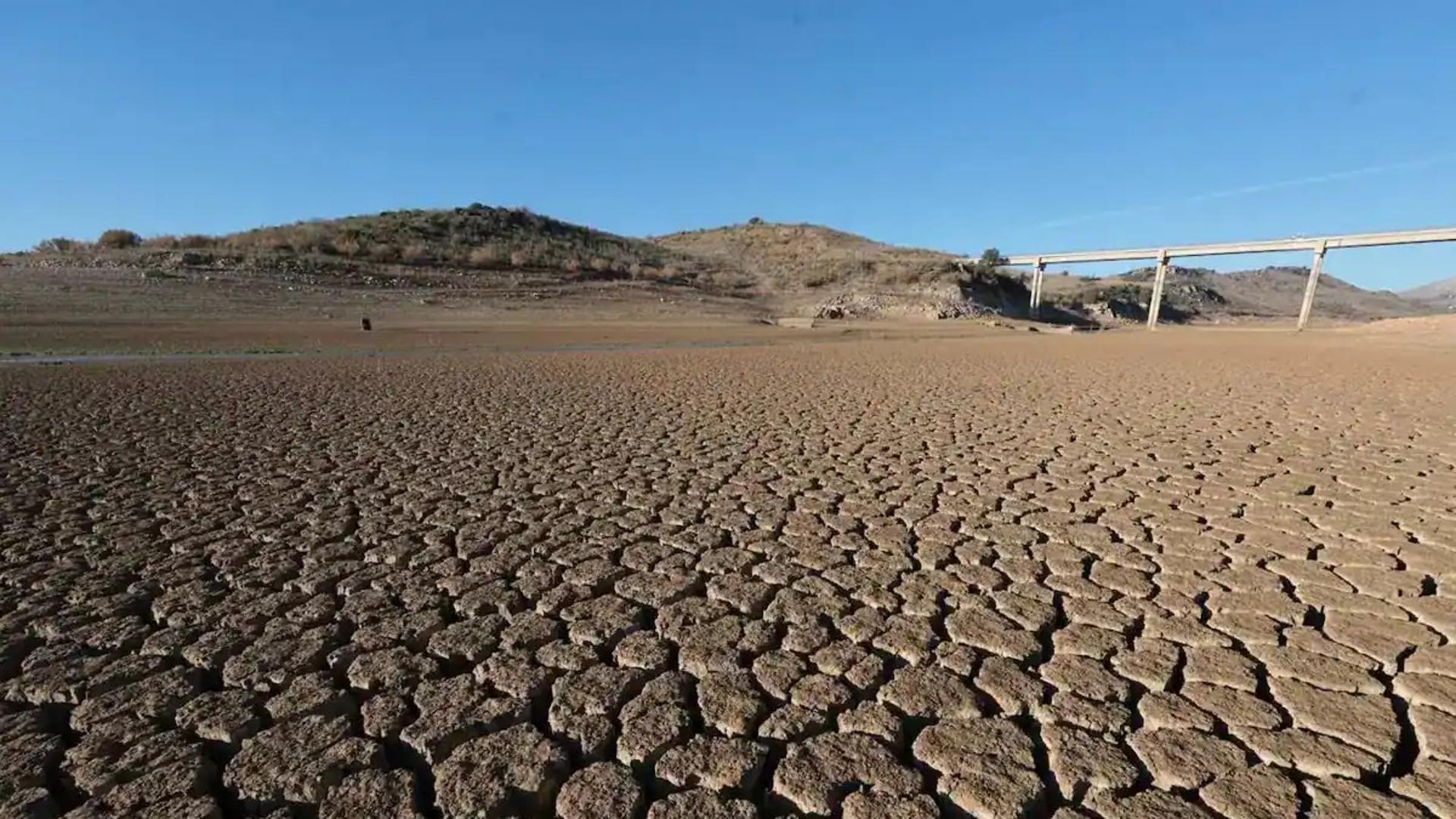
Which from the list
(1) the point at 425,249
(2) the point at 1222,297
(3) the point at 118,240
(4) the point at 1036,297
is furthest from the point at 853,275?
(2) the point at 1222,297

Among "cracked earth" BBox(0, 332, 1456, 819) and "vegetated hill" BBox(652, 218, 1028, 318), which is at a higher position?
"vegetated hill" BBox(652, 218, 1028, 318)

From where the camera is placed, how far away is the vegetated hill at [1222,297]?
55469mm

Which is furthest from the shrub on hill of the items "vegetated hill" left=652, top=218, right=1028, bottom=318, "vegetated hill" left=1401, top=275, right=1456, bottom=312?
"vegetated hill" left=1401, top=275, right=1456, bottom=312

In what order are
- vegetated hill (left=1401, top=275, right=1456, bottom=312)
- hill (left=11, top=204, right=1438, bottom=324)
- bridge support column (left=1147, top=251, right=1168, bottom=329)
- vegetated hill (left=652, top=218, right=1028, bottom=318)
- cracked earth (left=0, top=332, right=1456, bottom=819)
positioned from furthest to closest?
1. vegetated hill (left=1401, top=275, right=1456, bottom=312)
2. bridge support column (left=1147, top=251, right=1168, bottom=329)
3. vegetated hill (left=652, top=218, right=1028, bottom=318)
4. hill (left=11, top=204, right=1438, bottom=324)
5. cracked earth (left=0, top=332, right=1456, bottom=819)

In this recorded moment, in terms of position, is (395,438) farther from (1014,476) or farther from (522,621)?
(1014,476)

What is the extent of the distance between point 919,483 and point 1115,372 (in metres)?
9.16

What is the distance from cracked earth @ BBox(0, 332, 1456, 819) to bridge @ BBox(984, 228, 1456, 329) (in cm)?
4077

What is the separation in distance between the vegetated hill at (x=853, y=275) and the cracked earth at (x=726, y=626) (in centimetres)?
2930

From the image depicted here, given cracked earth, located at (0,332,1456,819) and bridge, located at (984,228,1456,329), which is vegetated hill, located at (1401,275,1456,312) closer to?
bridge, located at (984,228,1456,329)

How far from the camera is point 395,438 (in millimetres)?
6113

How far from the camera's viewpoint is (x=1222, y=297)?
73750 millimetres

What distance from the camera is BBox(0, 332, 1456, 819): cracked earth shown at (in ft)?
6.03

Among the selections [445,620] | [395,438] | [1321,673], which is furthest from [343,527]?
[1321,673]

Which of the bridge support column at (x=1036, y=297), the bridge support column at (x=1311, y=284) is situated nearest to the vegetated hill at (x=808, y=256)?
the bridge support column at (x=1036, y=297)
